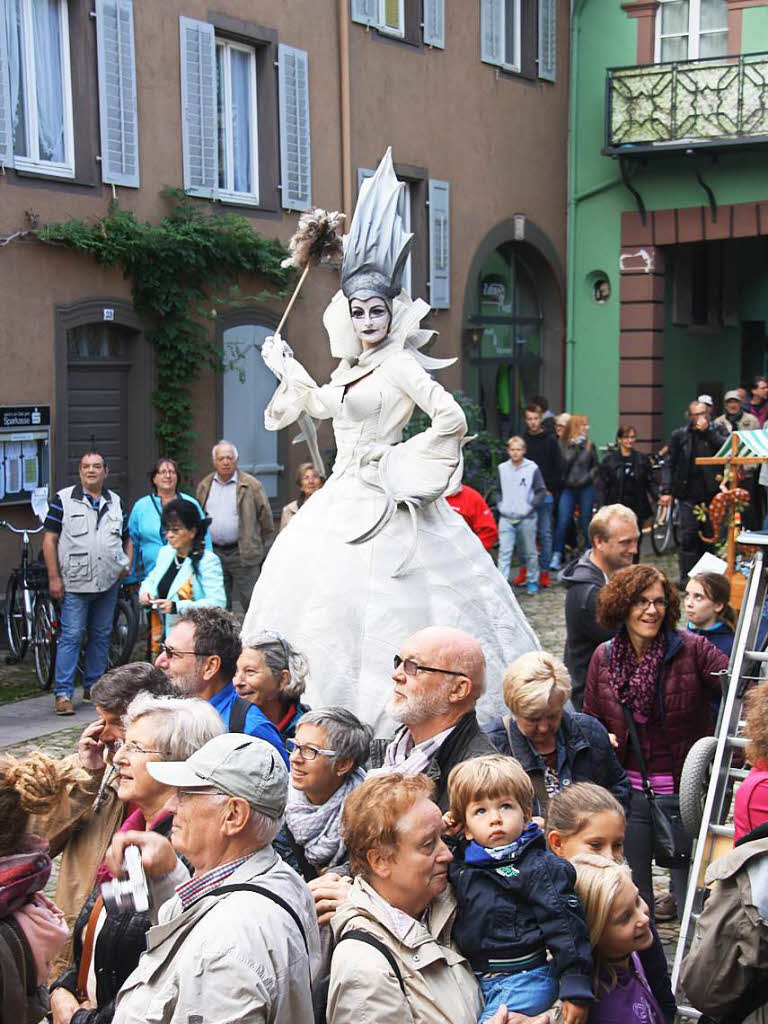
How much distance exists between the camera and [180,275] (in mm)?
14617

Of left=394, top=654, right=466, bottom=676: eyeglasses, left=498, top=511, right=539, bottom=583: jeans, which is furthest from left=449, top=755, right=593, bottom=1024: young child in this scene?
left=498, top=511, right=539, bottom=583: jeans

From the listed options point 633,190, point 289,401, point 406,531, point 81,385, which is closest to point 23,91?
point 81,385

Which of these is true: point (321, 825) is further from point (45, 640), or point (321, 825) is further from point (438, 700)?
point (45, 640)

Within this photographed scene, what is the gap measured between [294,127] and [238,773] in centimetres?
1394

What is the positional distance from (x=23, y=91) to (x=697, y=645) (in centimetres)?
971

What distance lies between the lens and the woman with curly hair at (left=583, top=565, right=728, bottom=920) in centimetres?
544

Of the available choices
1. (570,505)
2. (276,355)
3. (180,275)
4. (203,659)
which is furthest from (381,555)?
(570,505)

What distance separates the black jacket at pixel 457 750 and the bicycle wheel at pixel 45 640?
23.3ft

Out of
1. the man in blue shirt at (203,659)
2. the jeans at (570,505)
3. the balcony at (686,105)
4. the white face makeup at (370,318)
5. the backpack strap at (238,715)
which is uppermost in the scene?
the balcony at (686,105)

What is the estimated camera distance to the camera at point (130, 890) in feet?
10.8

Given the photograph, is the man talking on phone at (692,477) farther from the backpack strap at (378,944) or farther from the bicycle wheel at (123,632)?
the backpack strap at (378,944)

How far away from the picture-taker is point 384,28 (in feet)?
57.4

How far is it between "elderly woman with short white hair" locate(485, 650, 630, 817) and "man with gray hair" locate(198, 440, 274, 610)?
23.3 feet

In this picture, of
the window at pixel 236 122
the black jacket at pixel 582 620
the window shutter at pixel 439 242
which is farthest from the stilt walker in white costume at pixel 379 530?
the window shutter at pixel 439 242
